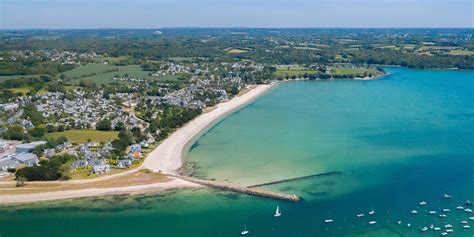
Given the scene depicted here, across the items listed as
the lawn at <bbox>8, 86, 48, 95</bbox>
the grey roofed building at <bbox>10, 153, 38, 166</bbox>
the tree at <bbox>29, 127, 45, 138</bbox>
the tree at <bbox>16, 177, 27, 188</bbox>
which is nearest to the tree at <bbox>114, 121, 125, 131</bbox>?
the tree at <bbox>29, 127, 45, 138</bbox>

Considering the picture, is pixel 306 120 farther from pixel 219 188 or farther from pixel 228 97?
pixel 219 188

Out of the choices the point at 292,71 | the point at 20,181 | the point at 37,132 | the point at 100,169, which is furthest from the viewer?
the point at 292,71

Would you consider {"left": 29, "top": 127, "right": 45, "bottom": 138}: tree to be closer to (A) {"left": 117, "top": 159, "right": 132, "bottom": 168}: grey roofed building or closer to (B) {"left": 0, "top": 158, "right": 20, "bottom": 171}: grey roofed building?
(B) {"left": 0, "top": 158, "right": 20, "bottom": 171}: grey roofed building

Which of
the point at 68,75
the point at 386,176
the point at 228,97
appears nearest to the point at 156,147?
the point at 386,176

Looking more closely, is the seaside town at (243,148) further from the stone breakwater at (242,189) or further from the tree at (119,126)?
the tree at (119,126)

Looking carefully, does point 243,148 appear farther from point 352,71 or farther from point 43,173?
point 352,71

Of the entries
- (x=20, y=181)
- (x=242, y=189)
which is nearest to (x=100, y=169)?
(x=20, y=181)

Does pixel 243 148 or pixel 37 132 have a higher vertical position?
pixel 37 132
